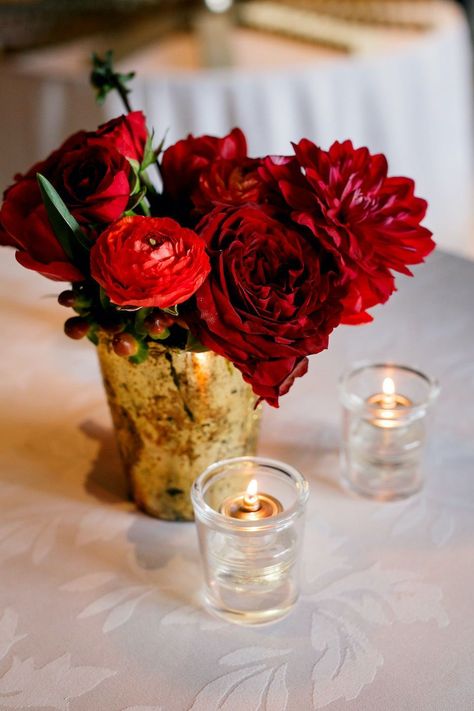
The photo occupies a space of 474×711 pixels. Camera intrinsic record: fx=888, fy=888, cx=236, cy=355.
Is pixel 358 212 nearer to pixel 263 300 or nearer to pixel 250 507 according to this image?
pixel 263 300

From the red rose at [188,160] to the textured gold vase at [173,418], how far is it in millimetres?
108

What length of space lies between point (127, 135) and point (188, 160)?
0.15ft

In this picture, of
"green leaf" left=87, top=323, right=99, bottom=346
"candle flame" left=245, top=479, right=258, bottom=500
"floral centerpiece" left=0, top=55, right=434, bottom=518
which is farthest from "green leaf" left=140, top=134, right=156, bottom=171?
"candle flame" left=245, top=479, right=258, bottom=500

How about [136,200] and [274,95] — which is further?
[274,95]

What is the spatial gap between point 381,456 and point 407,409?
0.05 m

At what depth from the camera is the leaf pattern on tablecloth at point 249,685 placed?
50cm

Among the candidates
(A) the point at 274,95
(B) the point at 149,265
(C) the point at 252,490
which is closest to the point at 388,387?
(C) the point at 252,490

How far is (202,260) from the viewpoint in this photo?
1.65 ft

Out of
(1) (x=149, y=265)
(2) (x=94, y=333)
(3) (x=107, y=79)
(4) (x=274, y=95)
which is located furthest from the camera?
(4) (x=274, y=95)

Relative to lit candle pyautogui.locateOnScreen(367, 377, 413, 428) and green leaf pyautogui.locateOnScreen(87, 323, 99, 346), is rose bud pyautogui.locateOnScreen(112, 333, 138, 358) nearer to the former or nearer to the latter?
green leaf pyautogui.locateOnScreen(87, 323, 99, 346)

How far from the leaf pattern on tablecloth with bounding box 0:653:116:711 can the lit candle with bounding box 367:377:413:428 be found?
27 cm

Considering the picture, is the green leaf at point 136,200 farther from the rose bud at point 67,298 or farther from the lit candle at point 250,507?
the lit candle at point 250,507

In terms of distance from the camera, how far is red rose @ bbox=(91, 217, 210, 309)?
496 millimetres

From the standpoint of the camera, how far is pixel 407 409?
0.66 m
